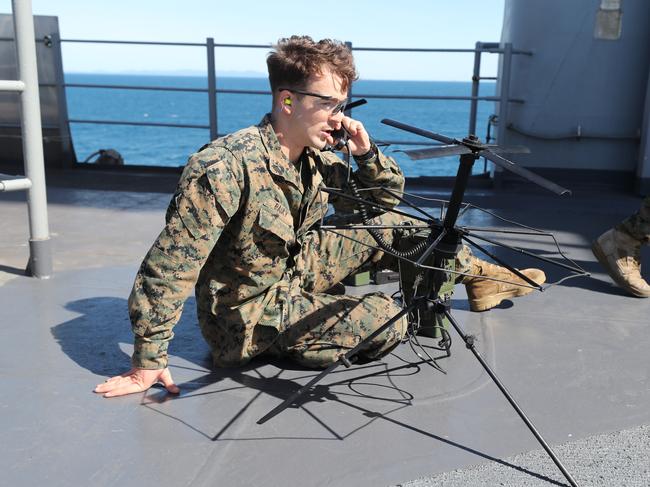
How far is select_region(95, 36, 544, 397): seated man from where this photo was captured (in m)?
2.17

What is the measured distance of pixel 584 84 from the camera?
6.25m

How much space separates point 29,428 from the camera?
2.14 metres

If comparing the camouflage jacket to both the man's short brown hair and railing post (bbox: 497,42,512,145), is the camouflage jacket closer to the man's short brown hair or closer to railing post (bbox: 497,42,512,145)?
the man's short brown hair

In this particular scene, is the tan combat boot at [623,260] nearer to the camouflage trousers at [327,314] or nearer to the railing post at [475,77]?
the camouflage trousers at [327,314]

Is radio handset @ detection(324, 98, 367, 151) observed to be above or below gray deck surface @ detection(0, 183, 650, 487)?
above

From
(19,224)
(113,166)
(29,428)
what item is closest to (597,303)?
(29,428)

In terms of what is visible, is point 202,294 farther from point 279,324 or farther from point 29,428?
point 29,428

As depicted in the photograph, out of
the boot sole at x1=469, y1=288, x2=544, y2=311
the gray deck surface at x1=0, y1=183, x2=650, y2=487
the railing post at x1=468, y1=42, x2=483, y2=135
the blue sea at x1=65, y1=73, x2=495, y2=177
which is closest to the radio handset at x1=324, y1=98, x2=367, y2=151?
the gray deck surface at x1=0, y1=183, x2=650, y2=487

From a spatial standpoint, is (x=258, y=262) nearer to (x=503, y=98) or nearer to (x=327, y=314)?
(x=327, y=314)

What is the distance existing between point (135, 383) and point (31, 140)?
5.11 feet

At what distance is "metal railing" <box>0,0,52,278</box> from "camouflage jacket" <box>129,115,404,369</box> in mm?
1352

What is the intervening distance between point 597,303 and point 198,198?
208cm

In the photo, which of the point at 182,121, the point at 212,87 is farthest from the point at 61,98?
the point at 182,121

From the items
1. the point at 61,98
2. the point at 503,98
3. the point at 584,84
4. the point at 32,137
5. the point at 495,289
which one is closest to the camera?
the point at 495,289
